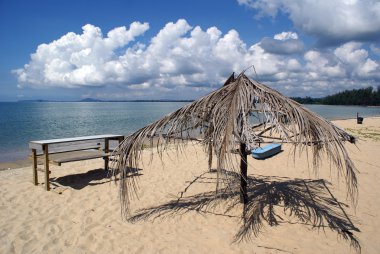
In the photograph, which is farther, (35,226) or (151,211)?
(151,211)

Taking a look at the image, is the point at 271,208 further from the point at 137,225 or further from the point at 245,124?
the point at 137,225

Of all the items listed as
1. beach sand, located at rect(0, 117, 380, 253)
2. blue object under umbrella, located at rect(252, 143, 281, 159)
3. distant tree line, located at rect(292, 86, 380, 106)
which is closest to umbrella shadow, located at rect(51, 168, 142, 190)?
beach sand, located at rect(0, 117, 380, 253)

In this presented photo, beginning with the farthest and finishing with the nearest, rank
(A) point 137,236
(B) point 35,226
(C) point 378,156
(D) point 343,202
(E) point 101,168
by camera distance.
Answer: (C) point 378,156
(E) point 101,168
(D) point 343,202
(B) point 35,226
(A) point 137,236

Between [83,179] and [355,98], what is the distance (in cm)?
12088

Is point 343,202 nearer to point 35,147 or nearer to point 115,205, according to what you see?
point 115,205

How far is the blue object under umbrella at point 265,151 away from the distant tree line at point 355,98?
89740mm

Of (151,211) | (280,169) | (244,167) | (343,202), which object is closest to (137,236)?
(151,211)

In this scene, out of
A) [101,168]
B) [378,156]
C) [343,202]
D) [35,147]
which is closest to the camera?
[343,202]

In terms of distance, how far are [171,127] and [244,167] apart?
4.48 feet

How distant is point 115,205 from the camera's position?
16.3 ft

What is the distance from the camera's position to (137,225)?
421 cm

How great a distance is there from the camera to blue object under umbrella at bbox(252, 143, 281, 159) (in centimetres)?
872

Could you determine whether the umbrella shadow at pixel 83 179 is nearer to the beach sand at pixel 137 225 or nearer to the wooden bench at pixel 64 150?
the beach sand at pixel 137 225

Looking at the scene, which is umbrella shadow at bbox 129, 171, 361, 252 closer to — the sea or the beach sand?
the beach sand
